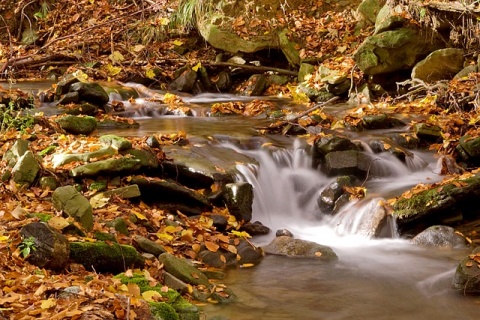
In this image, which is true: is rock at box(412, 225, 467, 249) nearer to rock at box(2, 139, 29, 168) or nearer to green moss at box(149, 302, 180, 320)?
green moss at box(149, 302, 180, 320)

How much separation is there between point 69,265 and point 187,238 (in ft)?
6.02

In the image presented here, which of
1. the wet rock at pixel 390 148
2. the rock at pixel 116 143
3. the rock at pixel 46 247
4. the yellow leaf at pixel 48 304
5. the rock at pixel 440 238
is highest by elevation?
the yellow leaf at pixel 48 304

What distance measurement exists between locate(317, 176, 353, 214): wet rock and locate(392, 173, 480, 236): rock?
966 millimetres

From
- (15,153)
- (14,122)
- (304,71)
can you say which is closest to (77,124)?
(14,122)

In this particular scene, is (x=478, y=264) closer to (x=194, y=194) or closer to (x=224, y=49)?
(x=194, y=194)

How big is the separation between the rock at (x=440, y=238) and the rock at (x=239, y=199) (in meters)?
2.03

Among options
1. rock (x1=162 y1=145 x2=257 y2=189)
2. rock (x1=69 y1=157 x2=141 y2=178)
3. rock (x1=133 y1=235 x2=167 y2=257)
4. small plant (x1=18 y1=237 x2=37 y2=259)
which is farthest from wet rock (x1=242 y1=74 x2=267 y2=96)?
small plant (x1=18 y1=237 x2=37 y2=259)

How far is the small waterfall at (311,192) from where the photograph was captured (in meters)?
7.36

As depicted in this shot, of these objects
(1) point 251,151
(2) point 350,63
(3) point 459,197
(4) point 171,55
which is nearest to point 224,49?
(4) point 171,55

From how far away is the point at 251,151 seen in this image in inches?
351

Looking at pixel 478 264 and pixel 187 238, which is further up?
pixel 478 264

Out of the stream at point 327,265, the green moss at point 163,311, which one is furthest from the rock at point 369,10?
the green moss at point 163,311

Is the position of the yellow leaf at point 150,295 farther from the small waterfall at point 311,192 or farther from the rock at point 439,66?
the rock at point 439,66

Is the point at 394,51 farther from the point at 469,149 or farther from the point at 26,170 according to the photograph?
the point at 26,170
